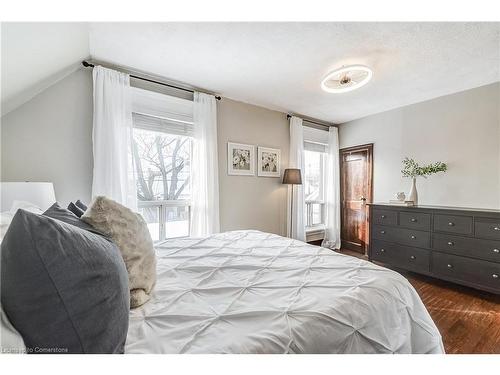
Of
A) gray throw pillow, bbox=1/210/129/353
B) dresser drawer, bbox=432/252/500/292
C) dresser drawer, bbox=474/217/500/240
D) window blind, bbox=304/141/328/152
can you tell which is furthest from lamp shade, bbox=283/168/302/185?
gray throw pillow, bbox=1/210/129/353

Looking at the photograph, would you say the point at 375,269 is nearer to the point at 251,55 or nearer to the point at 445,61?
the point at 251,55

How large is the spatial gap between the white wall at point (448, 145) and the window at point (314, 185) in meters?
0.93

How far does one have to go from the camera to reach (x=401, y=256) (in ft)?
9.84

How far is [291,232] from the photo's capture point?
149 inches

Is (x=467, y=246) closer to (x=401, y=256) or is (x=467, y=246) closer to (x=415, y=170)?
(x=401, y=256)

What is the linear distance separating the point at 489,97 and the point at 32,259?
4256 mm

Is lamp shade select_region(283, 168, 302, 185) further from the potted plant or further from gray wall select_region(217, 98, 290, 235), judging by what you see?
the potted plant

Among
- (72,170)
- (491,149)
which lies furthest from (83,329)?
(491,149)

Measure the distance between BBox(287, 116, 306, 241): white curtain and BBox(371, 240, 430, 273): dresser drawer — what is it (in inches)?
43.9

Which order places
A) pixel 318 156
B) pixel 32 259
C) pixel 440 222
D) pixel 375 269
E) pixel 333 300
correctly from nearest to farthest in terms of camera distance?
pixel 32 259
pixel 333 300
pixel 375 269
pixel 440 222
pixel 318 156

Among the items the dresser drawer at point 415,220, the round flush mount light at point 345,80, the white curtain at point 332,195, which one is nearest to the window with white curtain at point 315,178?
the white curtain at point 332,195

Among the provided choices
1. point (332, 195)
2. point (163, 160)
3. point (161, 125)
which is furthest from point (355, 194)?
point (161, 125)

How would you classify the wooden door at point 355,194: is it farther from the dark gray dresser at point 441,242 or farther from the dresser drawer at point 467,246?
the dresser drawer at point 467,246

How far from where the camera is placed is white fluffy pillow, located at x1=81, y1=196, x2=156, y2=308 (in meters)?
0.94
